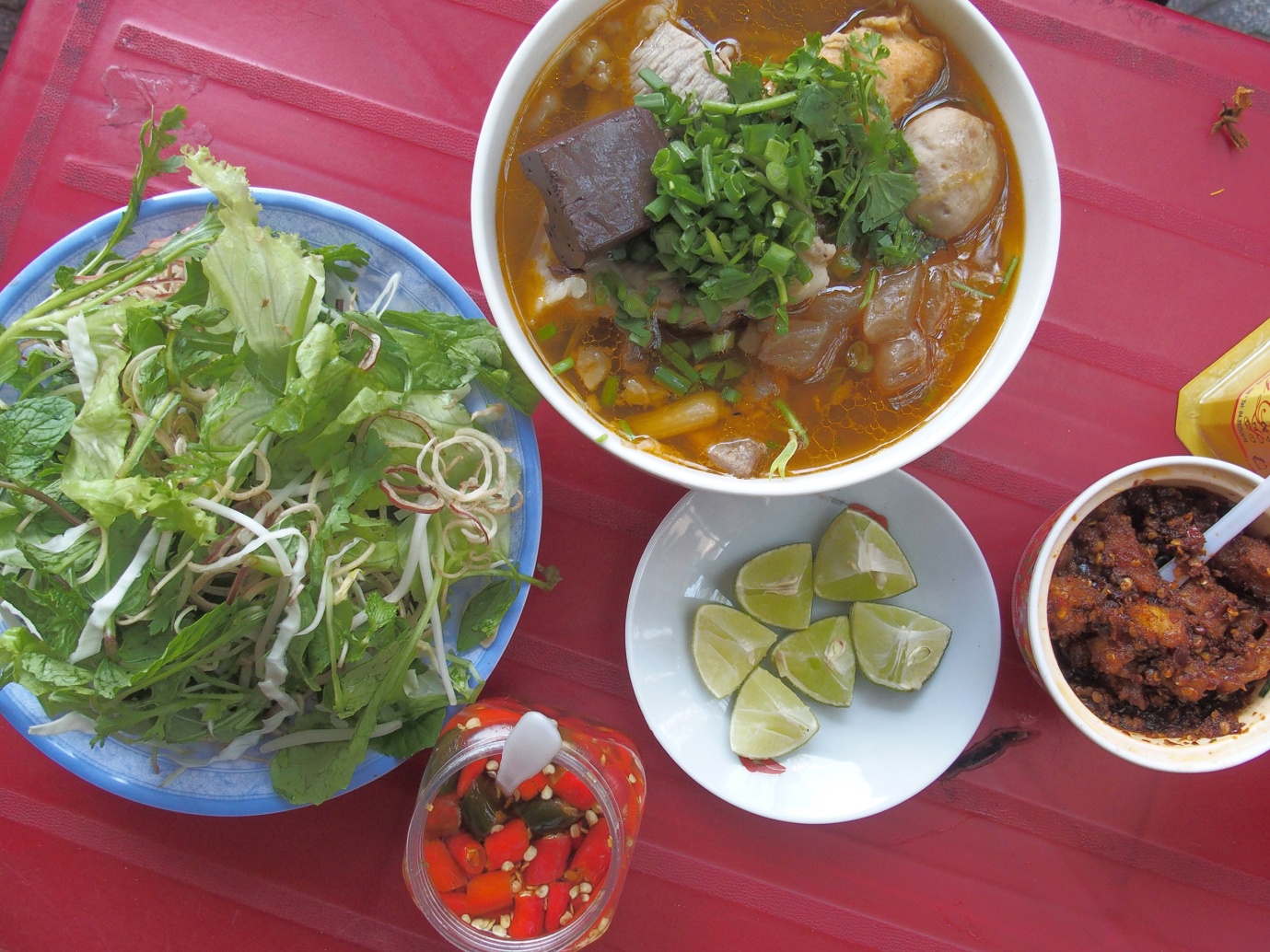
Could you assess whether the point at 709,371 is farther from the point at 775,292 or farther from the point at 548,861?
the point at 548,861

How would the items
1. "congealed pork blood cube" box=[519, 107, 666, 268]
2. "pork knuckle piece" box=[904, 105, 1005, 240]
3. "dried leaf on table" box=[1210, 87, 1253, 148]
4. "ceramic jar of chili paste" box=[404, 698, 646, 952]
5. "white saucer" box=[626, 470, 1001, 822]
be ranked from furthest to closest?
"dried leaf on table" box=[1210, 87, 1253, 148]
"white saucer" box=[626, 470, 1001, 822]
"ceramic jar of chili paste" box=[404, 698, 646, 952]
"pork knuckle piece" box=[904, 105, 1005, 240]
"congealed pork blood cube" box=[519, 107, 666, 268]

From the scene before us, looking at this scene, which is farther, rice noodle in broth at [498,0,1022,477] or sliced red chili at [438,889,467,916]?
sliced red chili at [438,889,467,916]

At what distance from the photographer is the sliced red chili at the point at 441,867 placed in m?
1.62

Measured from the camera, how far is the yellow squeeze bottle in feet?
5.51

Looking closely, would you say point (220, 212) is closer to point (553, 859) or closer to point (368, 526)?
point (368, 526)

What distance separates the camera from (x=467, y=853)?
1.64 m

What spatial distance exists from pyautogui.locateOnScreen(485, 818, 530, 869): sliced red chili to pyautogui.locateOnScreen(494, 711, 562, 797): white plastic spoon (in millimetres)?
119

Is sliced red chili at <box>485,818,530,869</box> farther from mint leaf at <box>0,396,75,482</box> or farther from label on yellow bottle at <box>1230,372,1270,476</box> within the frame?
label on yellow bottle at <box>1230,372,1270,476</box>

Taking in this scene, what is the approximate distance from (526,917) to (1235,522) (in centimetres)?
154

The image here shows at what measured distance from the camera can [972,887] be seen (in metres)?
1.85

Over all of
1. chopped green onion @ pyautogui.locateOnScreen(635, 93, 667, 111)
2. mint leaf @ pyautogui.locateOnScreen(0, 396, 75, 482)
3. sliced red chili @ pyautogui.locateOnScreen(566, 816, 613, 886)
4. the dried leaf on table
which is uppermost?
the dried leaf on table

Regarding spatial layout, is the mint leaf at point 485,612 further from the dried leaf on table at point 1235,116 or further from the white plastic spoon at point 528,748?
the dried leaf on table at point 1235,116

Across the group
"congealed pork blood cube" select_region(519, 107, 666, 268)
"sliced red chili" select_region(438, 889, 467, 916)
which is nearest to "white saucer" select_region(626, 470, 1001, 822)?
"sliced red chili" select_region(438, 889, 467, 916)

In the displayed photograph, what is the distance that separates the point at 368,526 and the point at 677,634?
697 mm
